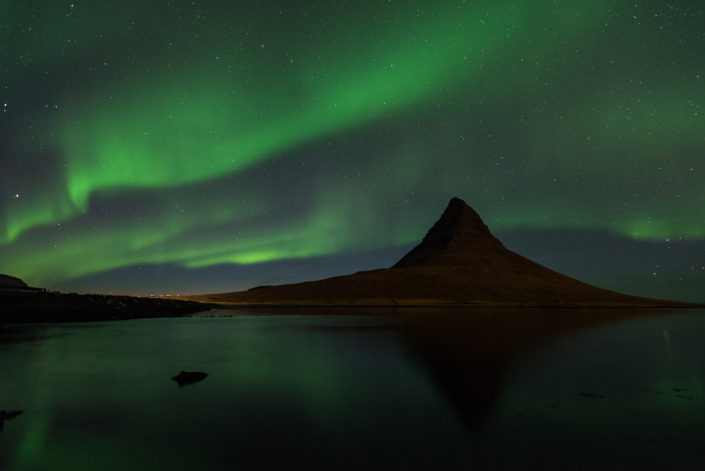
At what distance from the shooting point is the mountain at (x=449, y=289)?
11894 cm

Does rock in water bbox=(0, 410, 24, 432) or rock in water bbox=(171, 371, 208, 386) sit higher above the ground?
rock in water bbox=(0, 410, 24, 432)

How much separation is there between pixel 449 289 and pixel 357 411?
417 ft

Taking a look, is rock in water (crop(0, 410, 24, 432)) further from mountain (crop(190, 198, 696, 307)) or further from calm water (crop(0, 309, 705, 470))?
mountain (crop(190, 198, 696, 307))

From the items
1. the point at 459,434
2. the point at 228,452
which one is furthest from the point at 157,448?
the point at 459,434

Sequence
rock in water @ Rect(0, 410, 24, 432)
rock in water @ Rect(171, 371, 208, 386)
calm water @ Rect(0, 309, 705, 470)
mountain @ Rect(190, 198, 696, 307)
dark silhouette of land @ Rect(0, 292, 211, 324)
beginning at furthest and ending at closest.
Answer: mountain @ Rect(190, 198, 696, 307), dark silhouette of land @ Rect(0, 292, 211, 324), rock in water @ Rect(171, 371, 208, 386), rock in water @ Rect(0, 410, 24, 432), calm water @ Rect(0, 309, 705, 470)

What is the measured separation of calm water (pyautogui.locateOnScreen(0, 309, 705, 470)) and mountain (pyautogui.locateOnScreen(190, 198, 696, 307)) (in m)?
94.8

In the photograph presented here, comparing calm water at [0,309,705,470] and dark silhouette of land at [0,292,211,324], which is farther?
dark silhouette of land at [0,292,211,324]

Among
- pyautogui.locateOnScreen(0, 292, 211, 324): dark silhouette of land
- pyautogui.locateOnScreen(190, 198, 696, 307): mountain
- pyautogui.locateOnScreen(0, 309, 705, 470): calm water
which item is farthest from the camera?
pyautogui.locateOnScreen(190, 198, 696, 307): mountain

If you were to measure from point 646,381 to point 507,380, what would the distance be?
5.67 m

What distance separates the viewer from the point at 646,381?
13.2 m

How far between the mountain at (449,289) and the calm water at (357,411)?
311 ft

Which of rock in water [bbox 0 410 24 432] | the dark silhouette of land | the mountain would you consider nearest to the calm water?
rock in water [bbox 0 410 24 432]

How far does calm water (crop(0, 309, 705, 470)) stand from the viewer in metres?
6.64

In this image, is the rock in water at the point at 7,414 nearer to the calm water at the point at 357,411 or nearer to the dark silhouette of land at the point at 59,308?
the calm water at the point at 357,411
